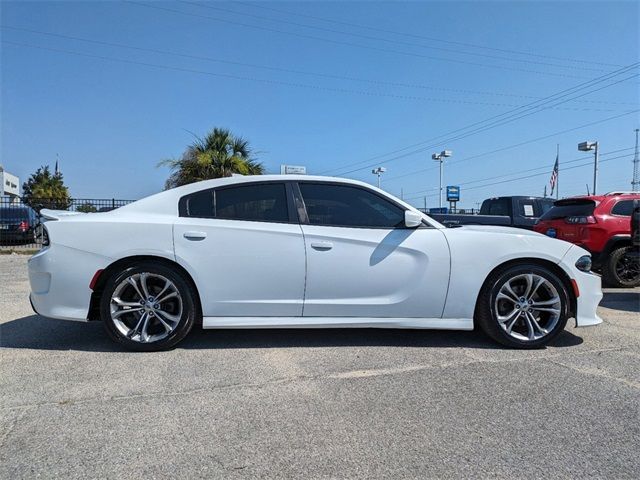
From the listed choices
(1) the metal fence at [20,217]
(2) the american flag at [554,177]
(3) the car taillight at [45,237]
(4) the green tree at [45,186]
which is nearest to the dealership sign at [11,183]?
(4) the green tree at [45,186]

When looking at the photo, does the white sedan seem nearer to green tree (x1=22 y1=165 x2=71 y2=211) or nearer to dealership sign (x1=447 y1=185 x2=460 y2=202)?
dealership sign (x1=447 y1=185 x2=460 y2=202)

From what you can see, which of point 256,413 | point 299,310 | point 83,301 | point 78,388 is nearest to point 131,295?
point 83,301

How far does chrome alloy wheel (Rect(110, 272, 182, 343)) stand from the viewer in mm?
3936

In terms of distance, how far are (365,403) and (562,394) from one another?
A: 1.36m

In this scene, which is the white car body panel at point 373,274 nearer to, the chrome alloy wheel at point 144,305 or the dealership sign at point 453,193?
the chrome alloy wheel at point 144,305

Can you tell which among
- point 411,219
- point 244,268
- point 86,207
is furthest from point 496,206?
point 86,207

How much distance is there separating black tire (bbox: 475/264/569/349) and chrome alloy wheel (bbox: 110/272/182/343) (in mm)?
2627

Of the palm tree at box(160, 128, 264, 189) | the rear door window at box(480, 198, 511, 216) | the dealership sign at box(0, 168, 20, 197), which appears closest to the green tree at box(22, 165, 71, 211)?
the dealership sign at box(0, 168, 20, 197)

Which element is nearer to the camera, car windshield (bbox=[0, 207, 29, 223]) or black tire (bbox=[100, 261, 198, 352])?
black tire (bbox=[100, 261, 198, 352])

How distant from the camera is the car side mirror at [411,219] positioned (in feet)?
13.3

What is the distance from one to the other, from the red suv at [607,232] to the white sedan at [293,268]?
3.96 meters

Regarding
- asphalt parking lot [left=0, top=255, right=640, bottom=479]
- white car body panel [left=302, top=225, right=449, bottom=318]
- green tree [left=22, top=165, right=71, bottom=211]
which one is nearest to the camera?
asphalt parking lot [left=0, top=255, right=640, bottom=479]

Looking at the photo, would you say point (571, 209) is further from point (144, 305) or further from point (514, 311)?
point (144, 305)

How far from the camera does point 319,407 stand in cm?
295
